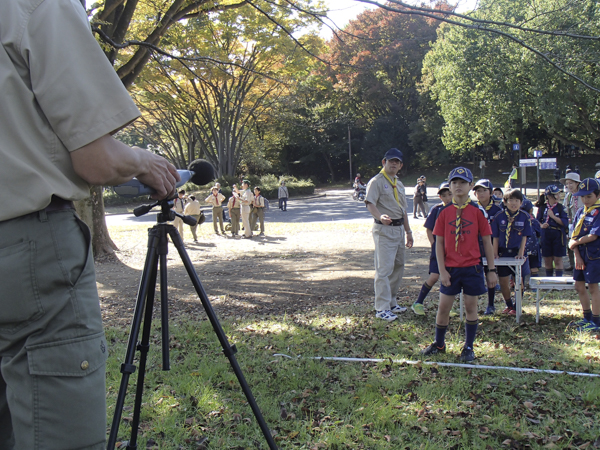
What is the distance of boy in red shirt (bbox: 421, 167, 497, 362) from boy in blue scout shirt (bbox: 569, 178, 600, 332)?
1.64 metres

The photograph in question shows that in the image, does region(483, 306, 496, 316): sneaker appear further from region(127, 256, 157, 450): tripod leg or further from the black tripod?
region(127, 256, 157, 450): tripod leg

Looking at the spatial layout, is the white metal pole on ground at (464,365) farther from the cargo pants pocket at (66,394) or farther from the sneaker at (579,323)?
the cargo pants pocket at (66,394)

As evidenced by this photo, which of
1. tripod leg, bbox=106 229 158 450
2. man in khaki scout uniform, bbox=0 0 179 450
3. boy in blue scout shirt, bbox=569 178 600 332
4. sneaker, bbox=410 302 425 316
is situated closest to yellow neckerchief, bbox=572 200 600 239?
boy in blue scout shirt, bbox=569 178 600 332

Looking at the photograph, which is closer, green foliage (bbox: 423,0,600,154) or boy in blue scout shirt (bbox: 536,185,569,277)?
boy in blue scout shirt (bbox: 536,185,569,277)

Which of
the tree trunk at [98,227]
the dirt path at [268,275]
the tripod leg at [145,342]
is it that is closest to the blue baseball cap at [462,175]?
the dirt path at [268,275]

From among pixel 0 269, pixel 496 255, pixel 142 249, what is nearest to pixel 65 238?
pixel 0 269

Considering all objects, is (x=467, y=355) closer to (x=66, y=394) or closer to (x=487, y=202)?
(x=487, y=202)

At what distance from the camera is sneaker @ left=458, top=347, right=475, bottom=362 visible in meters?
4.95

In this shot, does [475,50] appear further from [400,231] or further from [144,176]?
[144,176]

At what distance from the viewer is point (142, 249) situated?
15523 mm

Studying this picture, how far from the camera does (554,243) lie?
9.70 m

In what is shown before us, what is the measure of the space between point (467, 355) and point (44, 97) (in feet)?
15.0

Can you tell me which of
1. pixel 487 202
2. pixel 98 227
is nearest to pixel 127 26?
pixel 98 227

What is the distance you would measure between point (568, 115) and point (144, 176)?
114 ft
